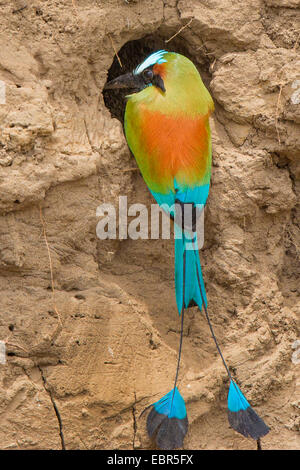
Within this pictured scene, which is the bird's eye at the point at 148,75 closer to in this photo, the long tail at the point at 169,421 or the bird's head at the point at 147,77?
the bird's head at the point at 147,77

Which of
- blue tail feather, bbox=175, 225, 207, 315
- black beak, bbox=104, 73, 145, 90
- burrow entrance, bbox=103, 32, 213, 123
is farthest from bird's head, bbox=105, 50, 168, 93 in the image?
blue tail feather, bbox=175, 225, 207, 315

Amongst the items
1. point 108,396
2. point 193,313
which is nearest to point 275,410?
point 193,313

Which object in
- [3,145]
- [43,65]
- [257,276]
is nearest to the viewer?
[3,145]

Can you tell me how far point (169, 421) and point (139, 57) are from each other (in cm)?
184

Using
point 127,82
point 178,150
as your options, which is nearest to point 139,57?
point 127,82

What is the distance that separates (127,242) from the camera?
2953 mm

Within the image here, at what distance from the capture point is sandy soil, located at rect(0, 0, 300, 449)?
8.25ft

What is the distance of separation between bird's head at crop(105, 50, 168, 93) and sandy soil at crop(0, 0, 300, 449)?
112mm

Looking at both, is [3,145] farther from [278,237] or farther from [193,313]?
[278,237]

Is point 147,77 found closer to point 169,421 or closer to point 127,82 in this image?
point 127,82

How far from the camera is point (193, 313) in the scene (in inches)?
115

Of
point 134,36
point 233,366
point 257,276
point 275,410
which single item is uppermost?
point 134,36

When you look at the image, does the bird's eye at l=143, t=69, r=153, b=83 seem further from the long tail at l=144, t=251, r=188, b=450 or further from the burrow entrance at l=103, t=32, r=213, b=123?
the long tail at l=144, t=251, r=188, b=450

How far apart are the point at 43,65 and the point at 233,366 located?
157 centimetres
